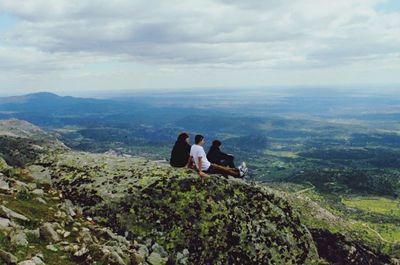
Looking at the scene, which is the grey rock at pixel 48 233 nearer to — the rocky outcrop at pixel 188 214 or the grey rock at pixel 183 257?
the rocky outcrop at pixel 188 214

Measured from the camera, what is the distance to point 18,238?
17328mm

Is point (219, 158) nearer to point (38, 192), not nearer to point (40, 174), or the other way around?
point (40, 174)

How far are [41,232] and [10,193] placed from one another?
601cm

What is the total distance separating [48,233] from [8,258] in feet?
13.0

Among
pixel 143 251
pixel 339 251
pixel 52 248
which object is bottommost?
pixel 339 251

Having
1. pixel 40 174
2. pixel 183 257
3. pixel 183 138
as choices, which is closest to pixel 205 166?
pixel 183 138

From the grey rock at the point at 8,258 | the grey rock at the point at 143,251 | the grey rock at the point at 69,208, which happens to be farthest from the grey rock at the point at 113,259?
the grey rock at the point at 69,208

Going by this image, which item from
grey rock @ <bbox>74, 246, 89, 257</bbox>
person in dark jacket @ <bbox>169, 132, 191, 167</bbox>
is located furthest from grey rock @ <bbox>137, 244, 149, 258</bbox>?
person in dark jacket @ <bbox>169, 132, 191, 167</bbox>

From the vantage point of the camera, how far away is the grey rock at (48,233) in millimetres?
18734

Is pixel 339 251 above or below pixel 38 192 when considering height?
below

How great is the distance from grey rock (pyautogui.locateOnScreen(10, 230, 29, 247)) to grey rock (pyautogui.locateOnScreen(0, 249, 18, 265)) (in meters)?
1.79

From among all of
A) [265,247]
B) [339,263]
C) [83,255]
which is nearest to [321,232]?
[339,263]

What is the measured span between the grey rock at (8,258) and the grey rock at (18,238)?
179cm

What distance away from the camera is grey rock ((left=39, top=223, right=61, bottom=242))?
738 inches
